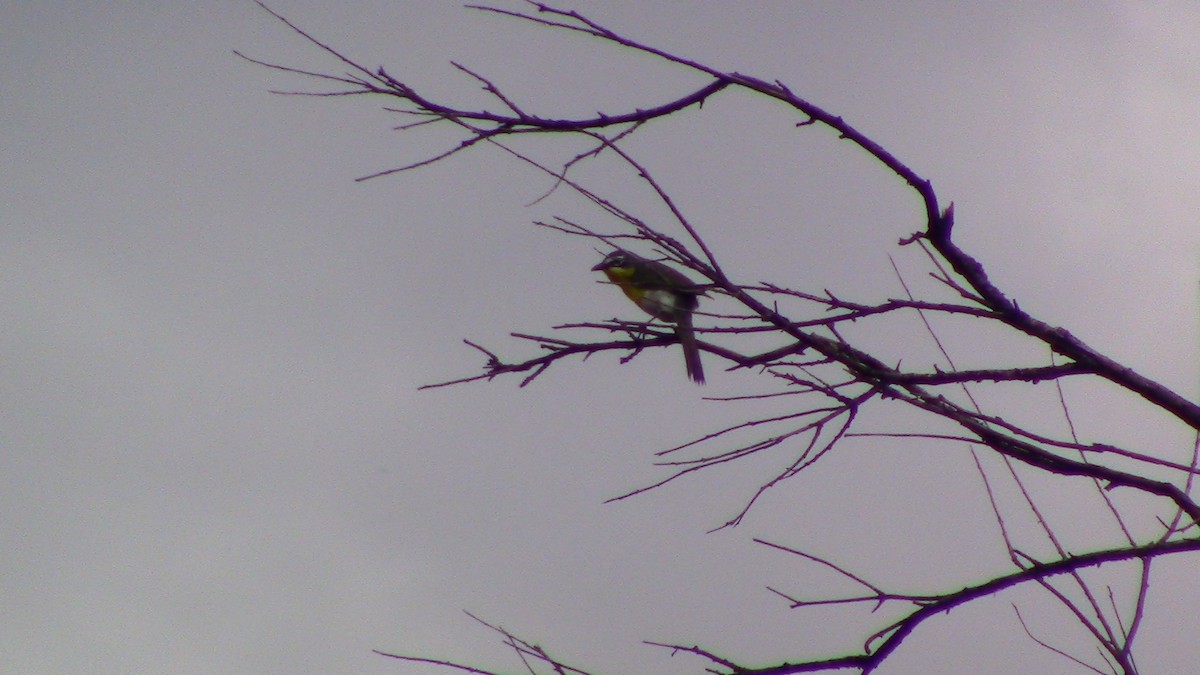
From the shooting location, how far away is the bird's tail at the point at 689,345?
2756 mm

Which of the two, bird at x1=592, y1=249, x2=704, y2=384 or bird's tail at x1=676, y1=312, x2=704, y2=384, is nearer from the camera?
bird at x1=592, y1=249, x2=704, y2=384

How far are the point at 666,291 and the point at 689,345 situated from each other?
1091 millimetres

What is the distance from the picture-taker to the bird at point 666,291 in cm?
250

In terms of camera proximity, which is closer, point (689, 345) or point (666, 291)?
point (689, 345)

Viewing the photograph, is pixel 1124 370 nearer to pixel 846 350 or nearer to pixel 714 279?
pixel 846 350

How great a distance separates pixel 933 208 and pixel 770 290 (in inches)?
16.3

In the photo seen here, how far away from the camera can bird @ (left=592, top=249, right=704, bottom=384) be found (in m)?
2.50

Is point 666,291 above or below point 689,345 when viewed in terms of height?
above

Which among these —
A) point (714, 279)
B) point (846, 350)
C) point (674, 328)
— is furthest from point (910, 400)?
point (674, 328)

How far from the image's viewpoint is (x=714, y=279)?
2143 millimetres

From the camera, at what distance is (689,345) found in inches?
124

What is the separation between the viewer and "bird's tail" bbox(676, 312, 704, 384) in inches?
108

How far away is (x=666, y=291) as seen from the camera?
4.22 m

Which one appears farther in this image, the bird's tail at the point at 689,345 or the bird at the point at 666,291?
the bird's tail at the point at 689,345
